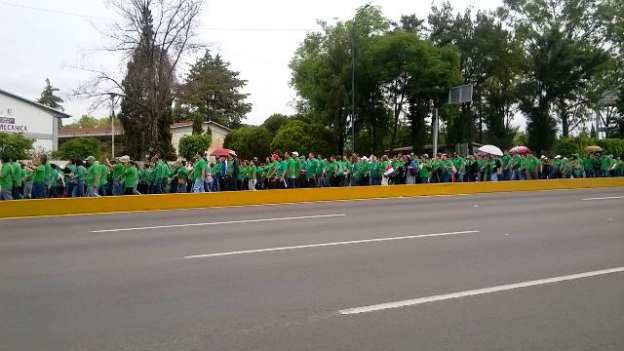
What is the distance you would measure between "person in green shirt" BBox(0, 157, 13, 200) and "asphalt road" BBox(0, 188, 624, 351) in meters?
4.88

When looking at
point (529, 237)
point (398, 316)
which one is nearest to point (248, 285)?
point (398, 316)

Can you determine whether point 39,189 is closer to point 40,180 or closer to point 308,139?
point 40,180

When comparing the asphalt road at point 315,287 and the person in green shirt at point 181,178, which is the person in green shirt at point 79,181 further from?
the asphalt road at point 315,287

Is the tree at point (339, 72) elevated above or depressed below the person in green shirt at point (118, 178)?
above

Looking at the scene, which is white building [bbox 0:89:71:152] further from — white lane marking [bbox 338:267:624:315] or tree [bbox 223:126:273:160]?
white lane marking [bbox 338:267:624:315]

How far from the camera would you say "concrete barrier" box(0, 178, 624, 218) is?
15695 millimetres

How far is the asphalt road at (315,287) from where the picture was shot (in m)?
5.12

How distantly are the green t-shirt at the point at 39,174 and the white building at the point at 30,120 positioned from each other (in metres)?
32.9

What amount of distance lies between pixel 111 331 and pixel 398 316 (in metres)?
2.57

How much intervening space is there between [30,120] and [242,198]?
125 feet

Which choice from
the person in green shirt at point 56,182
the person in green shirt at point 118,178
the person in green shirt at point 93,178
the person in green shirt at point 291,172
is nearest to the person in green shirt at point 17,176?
the person in green shirt at point 56,182

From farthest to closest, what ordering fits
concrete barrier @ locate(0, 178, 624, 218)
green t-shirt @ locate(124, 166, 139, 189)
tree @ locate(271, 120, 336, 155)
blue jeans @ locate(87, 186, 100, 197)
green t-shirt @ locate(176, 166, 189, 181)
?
1. tree @ locate(271, 120, 336, 155)
2. green t-shirt @ locate(176, 166, 189, 181)
3. green t-shirt @ locate(124, 166, 139, 189)
4. blue jeans @ locate(87, 186, 100, 197)
5. concrete barrier @ locate(0, 178, 624, 218)

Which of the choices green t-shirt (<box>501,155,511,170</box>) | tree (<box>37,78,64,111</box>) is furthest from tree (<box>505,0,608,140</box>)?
tree (<box>37,78,64,111</box>)

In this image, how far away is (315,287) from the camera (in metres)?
6.85
